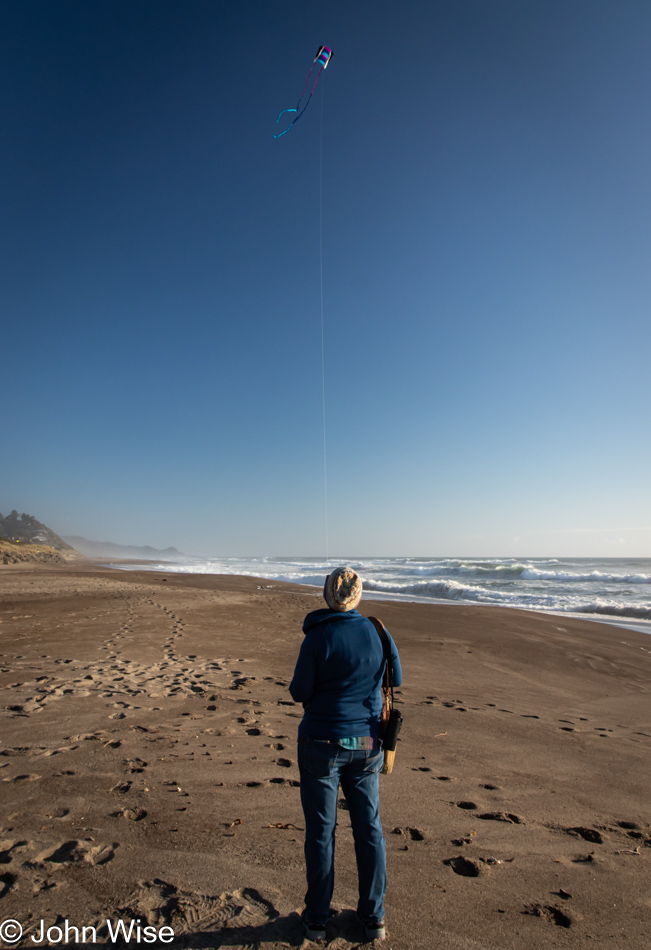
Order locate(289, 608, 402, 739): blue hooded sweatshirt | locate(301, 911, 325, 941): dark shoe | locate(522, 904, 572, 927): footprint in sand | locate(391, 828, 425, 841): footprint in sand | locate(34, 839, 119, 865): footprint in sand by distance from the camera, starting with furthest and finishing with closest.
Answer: locate(391, 828, 425, 841): footprint in sand, locate(34, 839, 119, 865): footprint in sand, locate(522, 904, 572, 927): footprint in sand, locate(289, 608, 402, 739): blue hooded sweatshirt, locate(301, 911, 325, 941): dark shoe

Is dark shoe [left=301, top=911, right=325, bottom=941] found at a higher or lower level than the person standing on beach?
lower

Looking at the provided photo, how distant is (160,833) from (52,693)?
12.4 feet

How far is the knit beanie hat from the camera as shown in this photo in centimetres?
266

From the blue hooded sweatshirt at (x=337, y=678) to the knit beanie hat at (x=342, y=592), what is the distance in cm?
7

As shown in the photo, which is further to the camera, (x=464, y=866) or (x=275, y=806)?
(x=275, y=806)

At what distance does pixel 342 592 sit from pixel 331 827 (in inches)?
45.6

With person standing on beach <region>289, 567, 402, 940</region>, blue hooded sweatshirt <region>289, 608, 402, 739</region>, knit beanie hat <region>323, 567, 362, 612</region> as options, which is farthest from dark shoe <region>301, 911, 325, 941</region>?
knit beanie hat <region>323, 567, 362, 612</region>

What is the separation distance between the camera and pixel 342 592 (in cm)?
267

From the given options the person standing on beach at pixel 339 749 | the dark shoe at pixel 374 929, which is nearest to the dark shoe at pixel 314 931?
the person standing on beach at pixel 339 749

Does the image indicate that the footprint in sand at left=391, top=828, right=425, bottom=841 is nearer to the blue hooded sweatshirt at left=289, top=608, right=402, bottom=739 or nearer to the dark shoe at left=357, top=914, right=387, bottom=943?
the dark shoe at left=357, top=914, right=387, bottom=943

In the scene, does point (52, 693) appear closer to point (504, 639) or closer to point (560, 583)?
point (504, 639)

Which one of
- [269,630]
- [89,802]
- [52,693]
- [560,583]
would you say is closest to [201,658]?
[52,693]

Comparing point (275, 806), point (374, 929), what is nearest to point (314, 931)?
point (374, 929)

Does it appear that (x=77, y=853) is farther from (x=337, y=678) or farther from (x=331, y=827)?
(x=337, y=678)
